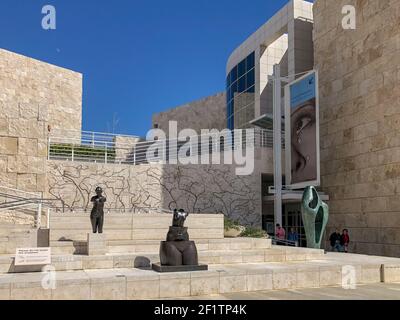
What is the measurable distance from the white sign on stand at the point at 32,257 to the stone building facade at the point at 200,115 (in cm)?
3516

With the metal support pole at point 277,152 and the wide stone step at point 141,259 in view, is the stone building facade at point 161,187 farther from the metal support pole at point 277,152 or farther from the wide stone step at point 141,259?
the wide stone step at point 141,259

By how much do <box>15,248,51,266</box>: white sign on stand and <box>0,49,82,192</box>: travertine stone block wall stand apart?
7673 millimetres

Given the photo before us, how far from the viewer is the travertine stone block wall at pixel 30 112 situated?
16.5 meters

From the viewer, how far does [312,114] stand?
22.0 metres

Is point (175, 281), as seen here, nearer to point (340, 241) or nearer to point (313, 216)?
point (313, 216)

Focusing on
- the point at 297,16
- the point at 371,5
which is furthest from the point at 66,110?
the point at 371,5

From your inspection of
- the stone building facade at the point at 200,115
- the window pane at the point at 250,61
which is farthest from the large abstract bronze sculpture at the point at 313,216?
the stone building facade at the point at 200,115

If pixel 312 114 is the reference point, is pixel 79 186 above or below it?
below

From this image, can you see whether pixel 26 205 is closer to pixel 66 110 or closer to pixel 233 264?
pixel 233 264

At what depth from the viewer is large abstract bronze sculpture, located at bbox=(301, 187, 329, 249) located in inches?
623

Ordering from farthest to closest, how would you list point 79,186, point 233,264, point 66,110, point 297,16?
point 66,110 < point 297,16 < point 79,186 < point 233,264
